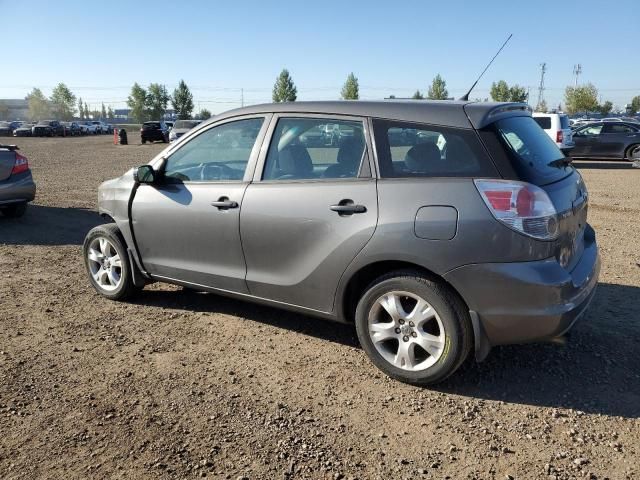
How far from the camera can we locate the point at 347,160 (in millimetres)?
3566

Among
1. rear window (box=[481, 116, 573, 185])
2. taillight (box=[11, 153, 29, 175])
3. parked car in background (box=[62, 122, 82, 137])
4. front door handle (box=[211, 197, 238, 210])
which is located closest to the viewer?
rear window (box=[481, 116, 573, 185])

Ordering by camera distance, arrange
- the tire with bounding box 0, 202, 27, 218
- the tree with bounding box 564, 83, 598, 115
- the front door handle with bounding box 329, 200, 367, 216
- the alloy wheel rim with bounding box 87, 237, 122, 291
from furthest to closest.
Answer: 1. the tree with bounding box 564, 83, 598, 115
2. the tire with bounding box 0, 202, 27, 218
3. the alloy wheel rim with bounding box 87, 237, 122, 291
4. the front door handle with bounding box 329, 200, 367, 216

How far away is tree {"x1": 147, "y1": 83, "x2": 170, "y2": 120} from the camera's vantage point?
99.4 meters

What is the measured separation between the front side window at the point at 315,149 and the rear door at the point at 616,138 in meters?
18.6

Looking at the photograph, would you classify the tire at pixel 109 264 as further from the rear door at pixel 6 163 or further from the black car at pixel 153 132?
the black car at pixel 153 132

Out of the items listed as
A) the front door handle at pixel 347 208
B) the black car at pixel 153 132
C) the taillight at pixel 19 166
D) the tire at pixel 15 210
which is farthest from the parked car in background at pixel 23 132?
the front door handle at pixel 347 208

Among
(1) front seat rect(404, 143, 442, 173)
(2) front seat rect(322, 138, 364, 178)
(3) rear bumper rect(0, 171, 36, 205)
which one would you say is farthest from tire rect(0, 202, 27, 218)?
(1) front seat rect(404, 143, 442, 173)

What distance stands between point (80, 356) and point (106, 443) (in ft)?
3.98

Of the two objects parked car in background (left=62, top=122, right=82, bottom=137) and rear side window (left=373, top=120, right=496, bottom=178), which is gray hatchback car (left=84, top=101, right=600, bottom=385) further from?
parked car in background (left=62, top=122, right=82, bottom=137)

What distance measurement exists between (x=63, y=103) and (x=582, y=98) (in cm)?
11359

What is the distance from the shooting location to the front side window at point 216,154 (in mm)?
4059

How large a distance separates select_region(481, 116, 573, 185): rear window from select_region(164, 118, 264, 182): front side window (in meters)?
1.71

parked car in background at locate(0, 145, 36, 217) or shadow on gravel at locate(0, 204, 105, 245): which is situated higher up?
parked car in background at locate(0, 145, 36, 217)

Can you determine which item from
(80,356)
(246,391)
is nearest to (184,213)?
(80,356)
